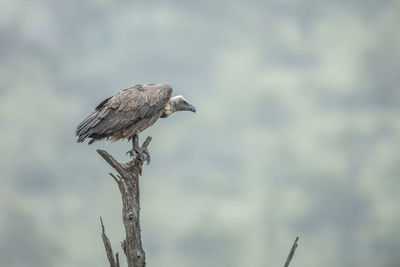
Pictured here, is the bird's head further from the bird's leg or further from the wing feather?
the bird's leg

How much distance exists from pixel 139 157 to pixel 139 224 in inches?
53.3

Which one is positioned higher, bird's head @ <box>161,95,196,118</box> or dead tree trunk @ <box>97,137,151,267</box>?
bird's head @ <box>161,95,196,118</box>

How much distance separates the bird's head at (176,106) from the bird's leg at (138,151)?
1.34m

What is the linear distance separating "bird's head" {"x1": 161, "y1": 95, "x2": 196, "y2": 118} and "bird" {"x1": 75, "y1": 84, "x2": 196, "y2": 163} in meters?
0.24

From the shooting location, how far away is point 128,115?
11.5 meters

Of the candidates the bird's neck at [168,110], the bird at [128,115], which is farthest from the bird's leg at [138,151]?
the bird's neck at [168,110]

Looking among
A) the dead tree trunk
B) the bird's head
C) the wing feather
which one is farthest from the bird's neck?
the dead tree trunk

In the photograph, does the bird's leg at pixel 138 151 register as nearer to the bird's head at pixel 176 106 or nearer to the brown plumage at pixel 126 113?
the brown plumage at pixel 126 113

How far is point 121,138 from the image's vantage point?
11656 mm

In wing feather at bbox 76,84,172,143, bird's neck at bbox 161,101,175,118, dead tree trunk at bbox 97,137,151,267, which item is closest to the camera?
dead tree trunk at bbox 97,137,151,267

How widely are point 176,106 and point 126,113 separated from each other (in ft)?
5.99

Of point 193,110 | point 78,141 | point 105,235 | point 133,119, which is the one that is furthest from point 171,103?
point 105,235

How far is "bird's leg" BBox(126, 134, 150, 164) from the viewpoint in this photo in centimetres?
1109

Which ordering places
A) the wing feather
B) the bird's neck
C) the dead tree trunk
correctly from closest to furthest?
the dead tree trunk
the wing feather
the bird's neck
